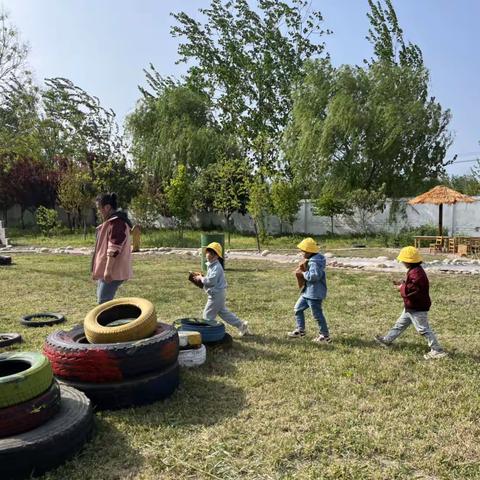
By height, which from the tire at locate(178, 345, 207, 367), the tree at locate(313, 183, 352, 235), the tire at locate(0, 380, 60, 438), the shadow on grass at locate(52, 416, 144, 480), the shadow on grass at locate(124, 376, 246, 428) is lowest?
the shadow on grass at locate(52, 416, 144, 480)

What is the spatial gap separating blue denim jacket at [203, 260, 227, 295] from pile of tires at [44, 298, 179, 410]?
1.70 meters

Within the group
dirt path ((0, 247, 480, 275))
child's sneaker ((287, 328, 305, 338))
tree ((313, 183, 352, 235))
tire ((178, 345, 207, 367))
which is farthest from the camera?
tree ((313, 183, 352, 235))

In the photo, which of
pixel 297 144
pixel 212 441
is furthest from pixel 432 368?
pixel 297 144

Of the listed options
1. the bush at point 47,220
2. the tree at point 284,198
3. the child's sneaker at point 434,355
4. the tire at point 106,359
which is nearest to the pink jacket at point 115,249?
the tire at point 106,359

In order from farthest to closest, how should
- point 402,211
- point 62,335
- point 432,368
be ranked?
point 402,211
point 432,368
point 62,335

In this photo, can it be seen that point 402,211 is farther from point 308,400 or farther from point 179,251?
point 308,400

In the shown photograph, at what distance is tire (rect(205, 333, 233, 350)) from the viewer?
596 centimetres

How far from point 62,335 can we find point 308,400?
2.24 metres

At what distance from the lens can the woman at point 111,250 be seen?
20.5 feet

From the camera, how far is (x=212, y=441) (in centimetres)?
371

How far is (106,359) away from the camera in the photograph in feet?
14.1

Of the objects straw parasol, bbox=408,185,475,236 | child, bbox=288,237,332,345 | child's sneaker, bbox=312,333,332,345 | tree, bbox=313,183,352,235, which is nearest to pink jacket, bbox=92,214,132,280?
child, bbox=288,237,332,345

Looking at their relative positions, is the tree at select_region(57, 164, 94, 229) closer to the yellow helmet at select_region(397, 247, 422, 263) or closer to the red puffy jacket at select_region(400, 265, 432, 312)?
the yellow helmet at select_region(397, 247, 422, 263)

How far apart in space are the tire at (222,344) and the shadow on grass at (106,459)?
7.05 ft
